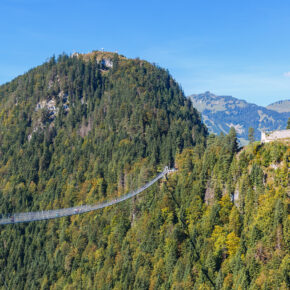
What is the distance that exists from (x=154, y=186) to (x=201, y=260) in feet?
75.1

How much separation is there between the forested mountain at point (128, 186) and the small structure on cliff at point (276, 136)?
5.97 feet

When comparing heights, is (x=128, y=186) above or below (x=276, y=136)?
below

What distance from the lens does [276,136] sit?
2388 inches

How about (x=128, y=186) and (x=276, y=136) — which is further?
(x=128, y=186)

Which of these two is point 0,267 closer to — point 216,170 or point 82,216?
point 82,216

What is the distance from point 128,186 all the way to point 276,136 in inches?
1787

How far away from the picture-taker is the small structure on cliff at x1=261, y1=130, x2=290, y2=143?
59.3 meters

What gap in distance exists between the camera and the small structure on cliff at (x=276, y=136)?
59306mm

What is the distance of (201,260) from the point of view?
6512 centimetres

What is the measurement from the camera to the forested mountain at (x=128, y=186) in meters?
58.9

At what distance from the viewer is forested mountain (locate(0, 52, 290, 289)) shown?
193ft

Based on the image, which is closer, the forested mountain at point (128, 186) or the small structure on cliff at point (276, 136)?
the forested mountain at point (128, 186)

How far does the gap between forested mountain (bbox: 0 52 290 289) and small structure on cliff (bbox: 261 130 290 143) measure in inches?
71.6

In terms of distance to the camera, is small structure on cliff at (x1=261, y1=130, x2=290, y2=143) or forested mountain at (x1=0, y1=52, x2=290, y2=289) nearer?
forested mountain at (x1=0, y1=52, x2=290, y2=289)
